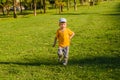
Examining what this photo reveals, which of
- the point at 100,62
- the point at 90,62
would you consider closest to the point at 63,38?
the point at 90,62

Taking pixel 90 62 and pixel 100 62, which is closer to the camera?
pixel 100 62

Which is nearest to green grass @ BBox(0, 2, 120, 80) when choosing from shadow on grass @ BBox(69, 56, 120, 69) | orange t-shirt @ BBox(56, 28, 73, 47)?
shadow on grass @ BBox(69, 56, 120, 69)

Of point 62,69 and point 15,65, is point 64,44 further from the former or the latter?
point 15,65

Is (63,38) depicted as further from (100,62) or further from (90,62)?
(100,62)

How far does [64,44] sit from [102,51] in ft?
15.9

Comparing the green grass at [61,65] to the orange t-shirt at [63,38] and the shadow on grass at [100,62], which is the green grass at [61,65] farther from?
the orange t-shirt at [63,38]

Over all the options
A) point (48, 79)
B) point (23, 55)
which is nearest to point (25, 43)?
point (23, 55)

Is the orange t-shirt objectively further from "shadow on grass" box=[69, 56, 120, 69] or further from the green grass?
"shadow on grass" box=[69, 56, 120, 69]

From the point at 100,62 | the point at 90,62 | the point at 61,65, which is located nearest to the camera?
the point at 61,65

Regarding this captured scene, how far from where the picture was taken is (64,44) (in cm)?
1598

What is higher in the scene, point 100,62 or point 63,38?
point 63,38

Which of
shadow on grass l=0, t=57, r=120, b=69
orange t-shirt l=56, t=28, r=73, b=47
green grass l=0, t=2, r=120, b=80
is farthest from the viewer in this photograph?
shadow on grass l=0, t=57, r=120, b=69

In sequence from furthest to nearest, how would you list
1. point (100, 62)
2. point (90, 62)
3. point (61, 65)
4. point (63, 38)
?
point (90, 62)
point (100, 62)
point (61, 65)
point (63, 38)

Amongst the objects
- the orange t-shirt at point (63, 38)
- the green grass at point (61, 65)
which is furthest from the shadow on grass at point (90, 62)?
the orange t-shirt at point (63, 38)
